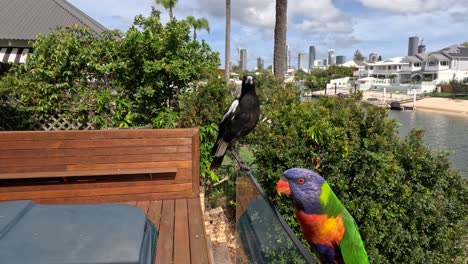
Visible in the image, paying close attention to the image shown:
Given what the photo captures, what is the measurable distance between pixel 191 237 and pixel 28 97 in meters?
3.93

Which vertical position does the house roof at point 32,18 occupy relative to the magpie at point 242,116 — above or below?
above

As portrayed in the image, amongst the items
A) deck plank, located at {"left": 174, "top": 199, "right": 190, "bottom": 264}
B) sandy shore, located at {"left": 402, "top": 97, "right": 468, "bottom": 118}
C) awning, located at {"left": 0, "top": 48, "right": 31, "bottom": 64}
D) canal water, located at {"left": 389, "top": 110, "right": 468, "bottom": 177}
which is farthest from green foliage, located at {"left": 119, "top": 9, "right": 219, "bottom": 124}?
sandy shore, located at {"left": 402, "top": 97, "right": 468, "bottom": 118}

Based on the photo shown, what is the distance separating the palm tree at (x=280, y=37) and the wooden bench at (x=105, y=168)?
17.3 ft

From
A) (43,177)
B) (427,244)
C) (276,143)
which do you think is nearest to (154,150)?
(43,177)

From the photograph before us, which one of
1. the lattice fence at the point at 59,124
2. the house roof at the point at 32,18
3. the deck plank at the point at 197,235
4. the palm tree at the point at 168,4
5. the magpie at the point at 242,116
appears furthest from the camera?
the palm tree at the point at 168,4

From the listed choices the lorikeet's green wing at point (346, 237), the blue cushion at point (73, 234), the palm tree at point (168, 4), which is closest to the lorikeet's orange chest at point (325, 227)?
the lorikeet's green wing at point (346, 237)

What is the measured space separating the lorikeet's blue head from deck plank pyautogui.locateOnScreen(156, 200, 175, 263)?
113 centimetres

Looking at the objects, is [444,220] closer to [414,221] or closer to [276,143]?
[414,221]

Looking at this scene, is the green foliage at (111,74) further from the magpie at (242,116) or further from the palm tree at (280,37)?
the palm tree at (280,37)

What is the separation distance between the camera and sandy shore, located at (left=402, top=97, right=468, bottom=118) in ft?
116

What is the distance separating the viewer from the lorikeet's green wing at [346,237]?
1508 mm

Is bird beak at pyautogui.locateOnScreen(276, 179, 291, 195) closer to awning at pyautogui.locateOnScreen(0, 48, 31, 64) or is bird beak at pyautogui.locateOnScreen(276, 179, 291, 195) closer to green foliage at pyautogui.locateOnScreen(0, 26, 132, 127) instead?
green foliage at pyautogui.locateOnScreen(0, 26, 132, 127)

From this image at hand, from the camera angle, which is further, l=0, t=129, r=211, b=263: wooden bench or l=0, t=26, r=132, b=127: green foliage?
l=0, t=26, r=132, b=127: green foliage

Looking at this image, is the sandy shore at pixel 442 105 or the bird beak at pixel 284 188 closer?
the bird beak at pixel 284 188
